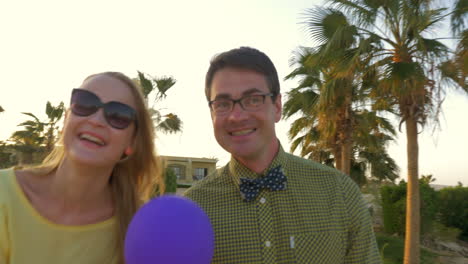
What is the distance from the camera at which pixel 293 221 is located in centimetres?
225

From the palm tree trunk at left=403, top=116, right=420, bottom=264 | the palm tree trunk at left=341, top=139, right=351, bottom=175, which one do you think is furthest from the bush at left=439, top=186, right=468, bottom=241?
the palm tree trunk at left=403, top=116, right=420, bottom=264

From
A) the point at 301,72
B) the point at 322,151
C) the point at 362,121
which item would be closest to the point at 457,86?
the point at 362,121

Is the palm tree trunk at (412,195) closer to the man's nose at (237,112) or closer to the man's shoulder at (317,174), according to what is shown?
the man's shoulder at (317,174)

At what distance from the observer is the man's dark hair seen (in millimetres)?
2320

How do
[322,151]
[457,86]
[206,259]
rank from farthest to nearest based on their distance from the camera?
[322,151] → [457,86] → [206,259]

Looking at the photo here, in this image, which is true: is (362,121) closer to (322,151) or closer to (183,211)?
(322,151)

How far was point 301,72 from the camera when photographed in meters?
13.0

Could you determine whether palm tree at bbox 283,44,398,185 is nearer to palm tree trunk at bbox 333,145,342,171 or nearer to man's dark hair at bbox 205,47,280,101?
palm tree trunk at bbox 333,145,342,171

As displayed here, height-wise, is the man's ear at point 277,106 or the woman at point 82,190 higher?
the man's ear at point 277,106

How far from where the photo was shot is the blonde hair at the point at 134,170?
2.45 meters

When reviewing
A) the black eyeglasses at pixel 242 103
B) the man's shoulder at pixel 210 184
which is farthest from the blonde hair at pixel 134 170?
the black eyeglasses at pixel 242 103

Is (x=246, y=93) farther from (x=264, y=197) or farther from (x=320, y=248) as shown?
(x=320, y=248)

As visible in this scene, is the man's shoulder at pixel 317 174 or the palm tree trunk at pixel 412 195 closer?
the man's shoulder at pixel 317 174

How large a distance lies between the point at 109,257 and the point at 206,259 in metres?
0.81
